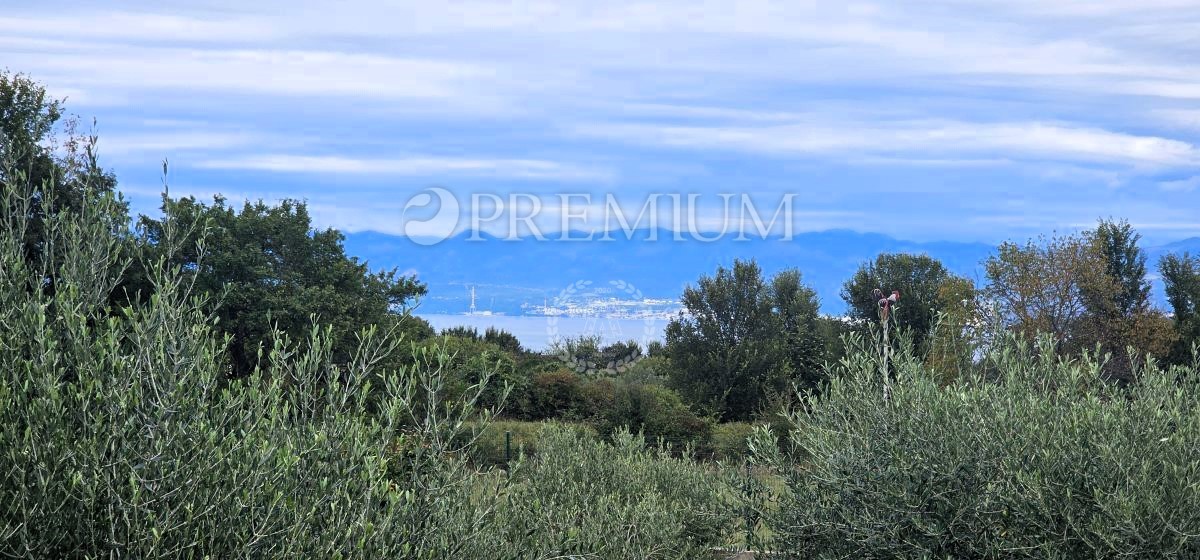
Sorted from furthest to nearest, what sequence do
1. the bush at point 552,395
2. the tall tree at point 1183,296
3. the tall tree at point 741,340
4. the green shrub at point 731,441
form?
the tall tree at point 1183,296
the tall tree at point 741,340
the bush at point 552,395
the green shrub at point 731,441

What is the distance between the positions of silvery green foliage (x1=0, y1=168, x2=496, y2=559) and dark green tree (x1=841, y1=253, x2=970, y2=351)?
149 ft

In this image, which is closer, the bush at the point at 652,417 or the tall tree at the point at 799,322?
the bush at the point at 652,417

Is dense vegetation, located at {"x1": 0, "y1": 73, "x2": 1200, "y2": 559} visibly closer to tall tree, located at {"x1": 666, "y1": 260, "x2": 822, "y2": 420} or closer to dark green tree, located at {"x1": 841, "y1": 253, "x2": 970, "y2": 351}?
tall tree, located at {"x1": 666, "y1": 260, "x2": 822, "y2": 420}

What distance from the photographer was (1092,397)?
27.6ft

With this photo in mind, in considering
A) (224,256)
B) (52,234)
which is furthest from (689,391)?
(52,234)

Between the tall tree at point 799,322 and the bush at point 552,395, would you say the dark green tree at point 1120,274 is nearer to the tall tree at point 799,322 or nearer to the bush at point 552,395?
the tall tree at point 799,322

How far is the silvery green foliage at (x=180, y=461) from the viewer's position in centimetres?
479

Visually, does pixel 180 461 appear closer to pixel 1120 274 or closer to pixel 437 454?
pixel 437 454

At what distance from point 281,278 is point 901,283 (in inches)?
1151

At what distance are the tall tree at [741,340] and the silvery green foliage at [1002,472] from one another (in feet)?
96.1

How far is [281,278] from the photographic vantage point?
35.2 m

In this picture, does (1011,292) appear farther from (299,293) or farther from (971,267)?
(299,293)

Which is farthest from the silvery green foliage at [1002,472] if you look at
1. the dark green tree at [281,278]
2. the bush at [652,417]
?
the dark green tree at [281,278]

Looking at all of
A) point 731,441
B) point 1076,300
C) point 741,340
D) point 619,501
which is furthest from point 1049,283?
point 619,501
